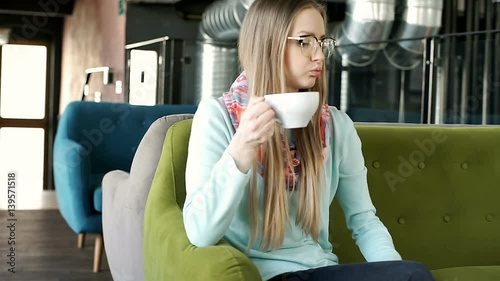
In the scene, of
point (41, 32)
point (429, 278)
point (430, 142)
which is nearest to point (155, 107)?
point (430, 142)

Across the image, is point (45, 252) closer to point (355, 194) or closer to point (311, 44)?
point (355, 194)

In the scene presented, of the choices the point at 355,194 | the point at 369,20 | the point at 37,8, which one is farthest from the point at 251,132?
the point at 37,8

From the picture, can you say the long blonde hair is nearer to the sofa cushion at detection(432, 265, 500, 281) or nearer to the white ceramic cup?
the white ceramic cup

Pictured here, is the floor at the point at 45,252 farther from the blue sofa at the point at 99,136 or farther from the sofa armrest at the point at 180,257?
the sofa armrest at the point at 180,257

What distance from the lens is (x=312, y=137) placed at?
5.46ft

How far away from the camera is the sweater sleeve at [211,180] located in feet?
4.87

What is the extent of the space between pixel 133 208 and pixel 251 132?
3.21 feet

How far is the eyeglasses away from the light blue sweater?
21 centimetres

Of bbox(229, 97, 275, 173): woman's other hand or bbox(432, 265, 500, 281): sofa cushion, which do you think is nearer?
bbox(229, 97, 275, 173): woman's other hand

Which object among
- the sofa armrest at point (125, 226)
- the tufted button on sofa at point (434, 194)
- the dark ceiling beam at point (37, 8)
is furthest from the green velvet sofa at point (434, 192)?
the dark ceiling beam at point (37, 8)

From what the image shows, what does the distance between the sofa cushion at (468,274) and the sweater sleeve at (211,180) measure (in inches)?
24.0

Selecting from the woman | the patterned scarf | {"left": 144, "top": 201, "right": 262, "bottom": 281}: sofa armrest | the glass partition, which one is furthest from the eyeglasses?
the glass partition

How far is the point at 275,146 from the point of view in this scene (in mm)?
1601

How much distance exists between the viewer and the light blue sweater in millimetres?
1502
